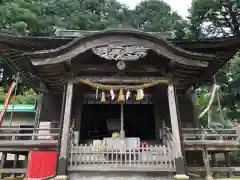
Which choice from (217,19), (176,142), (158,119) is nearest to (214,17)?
(217,19)

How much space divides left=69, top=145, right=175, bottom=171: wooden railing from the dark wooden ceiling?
9.64 feet

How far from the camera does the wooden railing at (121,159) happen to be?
7.29m

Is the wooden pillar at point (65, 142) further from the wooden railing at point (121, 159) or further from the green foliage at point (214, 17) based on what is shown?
the green foliage at point (214, 17)

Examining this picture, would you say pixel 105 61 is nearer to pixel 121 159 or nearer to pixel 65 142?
pixel 65 142

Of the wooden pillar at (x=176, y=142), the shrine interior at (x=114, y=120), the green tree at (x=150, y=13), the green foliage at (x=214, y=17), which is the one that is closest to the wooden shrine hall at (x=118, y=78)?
the wooden pillar at (x=176, y=142)

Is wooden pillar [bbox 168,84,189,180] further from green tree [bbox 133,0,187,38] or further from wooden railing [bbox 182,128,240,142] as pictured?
green tree [bbox 133,0,187,38]

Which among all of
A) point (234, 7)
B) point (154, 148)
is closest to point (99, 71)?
point (154, 148)

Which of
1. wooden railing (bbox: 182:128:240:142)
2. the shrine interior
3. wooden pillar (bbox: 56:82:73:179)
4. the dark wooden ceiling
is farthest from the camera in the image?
the shrine interior

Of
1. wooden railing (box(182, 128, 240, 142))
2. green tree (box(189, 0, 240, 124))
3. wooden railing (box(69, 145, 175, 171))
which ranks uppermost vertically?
green tree (box(189, 0, 240, 124))

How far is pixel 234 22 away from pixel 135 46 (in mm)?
19176

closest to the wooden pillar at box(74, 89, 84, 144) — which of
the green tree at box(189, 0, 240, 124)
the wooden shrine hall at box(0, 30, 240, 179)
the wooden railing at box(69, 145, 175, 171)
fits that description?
the wooden shrine hall at box(0, 30, 240, 179)

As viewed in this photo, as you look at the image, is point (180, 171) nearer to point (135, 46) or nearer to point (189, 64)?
point (189, 64)

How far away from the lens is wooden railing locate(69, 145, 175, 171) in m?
7.29

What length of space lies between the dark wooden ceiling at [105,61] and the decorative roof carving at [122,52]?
0.35m
